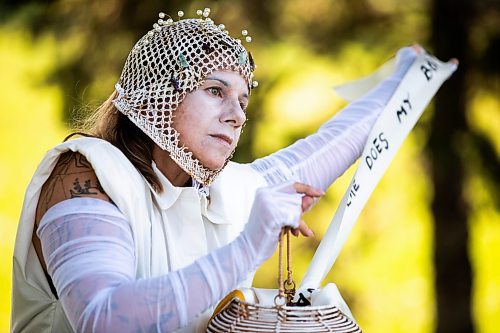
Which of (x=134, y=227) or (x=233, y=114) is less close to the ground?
(x=233, y=114)

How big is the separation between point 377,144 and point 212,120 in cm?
93

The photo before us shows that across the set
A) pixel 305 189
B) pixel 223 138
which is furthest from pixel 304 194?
pixel 223 138

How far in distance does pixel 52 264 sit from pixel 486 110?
430cm

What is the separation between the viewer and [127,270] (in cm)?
216

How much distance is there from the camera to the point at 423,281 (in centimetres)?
769

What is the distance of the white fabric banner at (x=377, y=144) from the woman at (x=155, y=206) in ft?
0.97

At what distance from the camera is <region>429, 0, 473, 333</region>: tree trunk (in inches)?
210

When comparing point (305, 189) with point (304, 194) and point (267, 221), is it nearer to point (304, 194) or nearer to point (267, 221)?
point (304, 194)

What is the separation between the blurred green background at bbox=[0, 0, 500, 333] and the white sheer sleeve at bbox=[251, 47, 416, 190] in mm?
1810

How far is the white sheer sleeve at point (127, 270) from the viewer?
205cm

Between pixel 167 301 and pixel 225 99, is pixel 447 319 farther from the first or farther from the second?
pixel 167 301

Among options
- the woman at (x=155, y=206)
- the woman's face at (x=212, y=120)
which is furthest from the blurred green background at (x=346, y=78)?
the woman's face at (x=212, y=120)

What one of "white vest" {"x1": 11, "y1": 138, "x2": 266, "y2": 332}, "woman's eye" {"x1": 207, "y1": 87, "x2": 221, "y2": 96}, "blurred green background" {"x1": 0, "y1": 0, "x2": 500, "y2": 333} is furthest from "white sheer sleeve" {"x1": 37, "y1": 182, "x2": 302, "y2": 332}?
"blurred green background" {"x1": 0, "y1": 0, "x2": 500, "y2": 333}

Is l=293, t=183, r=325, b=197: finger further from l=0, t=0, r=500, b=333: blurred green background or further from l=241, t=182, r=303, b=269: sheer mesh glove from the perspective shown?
l=0, t=0, r=500, b=333: blurred green background
